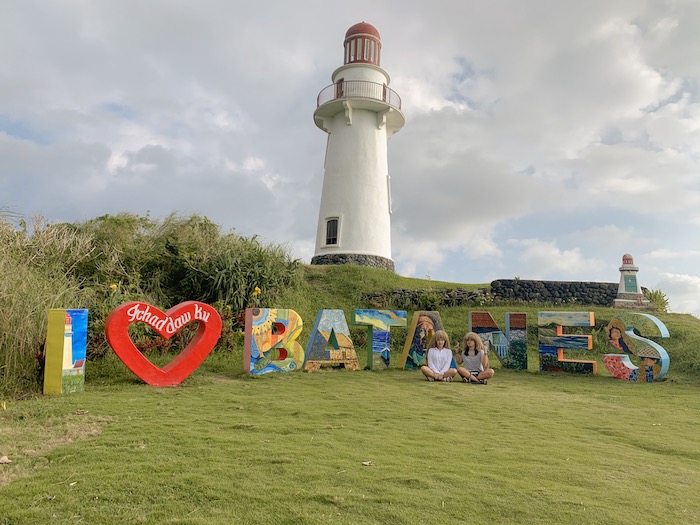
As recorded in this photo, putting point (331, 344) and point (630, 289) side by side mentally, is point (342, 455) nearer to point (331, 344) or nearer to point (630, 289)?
point (331, 344)

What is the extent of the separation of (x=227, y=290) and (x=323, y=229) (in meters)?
9.93

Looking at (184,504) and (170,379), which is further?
(170,379)

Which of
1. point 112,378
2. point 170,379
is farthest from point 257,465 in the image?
point 112,378

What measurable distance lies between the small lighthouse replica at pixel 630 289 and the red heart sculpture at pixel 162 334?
1373cm

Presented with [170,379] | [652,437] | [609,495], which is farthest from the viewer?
[170,379]

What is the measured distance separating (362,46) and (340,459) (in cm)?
2087

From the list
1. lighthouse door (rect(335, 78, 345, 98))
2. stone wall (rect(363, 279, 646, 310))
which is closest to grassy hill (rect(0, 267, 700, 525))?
stone wall (rect(363, 279, 646, 310))

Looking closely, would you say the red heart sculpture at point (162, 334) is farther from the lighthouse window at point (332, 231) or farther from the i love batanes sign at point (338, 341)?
the lighthouse window at point (332, 231)

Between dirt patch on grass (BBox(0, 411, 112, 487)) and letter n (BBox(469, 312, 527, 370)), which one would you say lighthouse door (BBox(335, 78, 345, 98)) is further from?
dirt patch on grass (BBox(0, 411, 112, 487))

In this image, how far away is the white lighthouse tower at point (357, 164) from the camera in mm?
20797

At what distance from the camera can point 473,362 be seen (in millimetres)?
9078

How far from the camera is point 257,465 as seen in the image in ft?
12.1

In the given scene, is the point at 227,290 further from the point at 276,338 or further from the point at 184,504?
the point at 184,504

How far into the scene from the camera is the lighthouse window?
21109 mm
